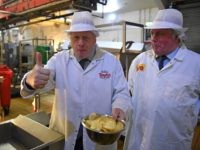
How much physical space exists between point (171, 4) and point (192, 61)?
1.78 m

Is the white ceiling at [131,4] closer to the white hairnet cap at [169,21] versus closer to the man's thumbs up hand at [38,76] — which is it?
the white hairnet cap at [169,21]

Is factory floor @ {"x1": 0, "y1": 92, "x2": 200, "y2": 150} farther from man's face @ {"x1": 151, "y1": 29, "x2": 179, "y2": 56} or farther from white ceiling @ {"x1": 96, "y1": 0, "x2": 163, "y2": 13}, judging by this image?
white ceiling @ {"x1": 96, "y1": 0, "x2": 163, "y2": 13}

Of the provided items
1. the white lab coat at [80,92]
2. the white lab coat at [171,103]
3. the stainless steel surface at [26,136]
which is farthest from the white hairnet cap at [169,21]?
the stainless steel surface at [26,136]

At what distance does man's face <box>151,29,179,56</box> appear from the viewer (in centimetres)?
167

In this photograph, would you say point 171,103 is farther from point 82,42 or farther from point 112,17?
point 112,17

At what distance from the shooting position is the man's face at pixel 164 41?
167cm

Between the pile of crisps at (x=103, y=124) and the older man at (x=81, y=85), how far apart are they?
10.0 inches

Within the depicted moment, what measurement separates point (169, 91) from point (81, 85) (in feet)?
2.32

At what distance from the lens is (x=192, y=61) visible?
5.49ft

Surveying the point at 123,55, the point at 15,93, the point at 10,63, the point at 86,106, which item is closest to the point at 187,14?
the point at 123,55

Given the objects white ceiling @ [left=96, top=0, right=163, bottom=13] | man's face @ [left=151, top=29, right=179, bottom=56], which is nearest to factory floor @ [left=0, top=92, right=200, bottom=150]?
man's face @ [left=151, top=29, right=179, bottom=56]

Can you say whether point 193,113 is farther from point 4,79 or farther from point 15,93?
point 15,93

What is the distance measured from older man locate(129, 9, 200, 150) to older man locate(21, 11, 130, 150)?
1.19 feet

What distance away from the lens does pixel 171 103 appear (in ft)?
5.36
